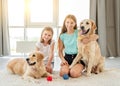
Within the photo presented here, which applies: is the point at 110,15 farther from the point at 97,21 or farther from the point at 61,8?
the point at 61,8

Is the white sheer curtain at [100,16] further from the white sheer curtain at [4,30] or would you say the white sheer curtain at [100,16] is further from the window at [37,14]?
the white sheer curtain at [4,30]

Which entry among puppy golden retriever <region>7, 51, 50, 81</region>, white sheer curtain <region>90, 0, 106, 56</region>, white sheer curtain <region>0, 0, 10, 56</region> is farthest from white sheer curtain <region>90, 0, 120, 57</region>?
puppy golden retriever <region>7, 51, 50, 81</region>

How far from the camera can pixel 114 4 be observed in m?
5.93

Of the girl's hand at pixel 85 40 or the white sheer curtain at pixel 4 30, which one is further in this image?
the white sheer curtain at pixel 4 30

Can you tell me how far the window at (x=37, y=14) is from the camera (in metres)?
6.11

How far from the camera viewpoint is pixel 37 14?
6.20 meters

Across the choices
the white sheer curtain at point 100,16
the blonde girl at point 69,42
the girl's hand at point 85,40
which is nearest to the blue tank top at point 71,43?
the blonde girl at point 69,42

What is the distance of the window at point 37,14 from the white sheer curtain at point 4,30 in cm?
31

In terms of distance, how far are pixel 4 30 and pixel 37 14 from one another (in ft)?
3.23

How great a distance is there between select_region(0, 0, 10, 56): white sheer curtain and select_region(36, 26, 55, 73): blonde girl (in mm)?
2635

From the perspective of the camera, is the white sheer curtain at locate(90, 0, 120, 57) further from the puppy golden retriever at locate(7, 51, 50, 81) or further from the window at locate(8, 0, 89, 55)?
the puppy golden retriever at locate(7, 51, 50, 81)

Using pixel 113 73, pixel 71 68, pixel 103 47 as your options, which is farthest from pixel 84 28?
pixel 103 47

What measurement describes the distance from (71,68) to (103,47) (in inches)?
112

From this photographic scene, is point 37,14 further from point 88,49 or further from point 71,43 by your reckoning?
point 88,49
